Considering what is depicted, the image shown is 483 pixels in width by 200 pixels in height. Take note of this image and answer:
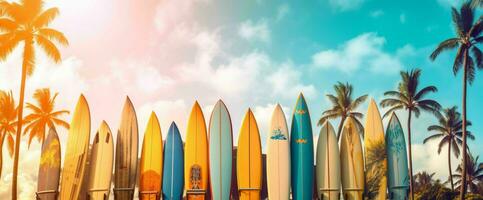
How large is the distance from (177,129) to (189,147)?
1129mm

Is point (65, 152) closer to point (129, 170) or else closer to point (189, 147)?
point (129, 170)

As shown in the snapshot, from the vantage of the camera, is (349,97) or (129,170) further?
(349,97)

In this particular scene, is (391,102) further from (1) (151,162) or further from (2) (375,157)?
(1) (151,162)

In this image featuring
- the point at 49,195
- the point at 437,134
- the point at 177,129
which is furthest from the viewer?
the point at 437,134

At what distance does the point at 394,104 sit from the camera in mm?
31406

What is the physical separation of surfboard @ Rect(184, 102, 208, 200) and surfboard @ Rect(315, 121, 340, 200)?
16.3 feet

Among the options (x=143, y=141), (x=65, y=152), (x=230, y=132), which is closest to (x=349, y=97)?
(x=230, y=132)

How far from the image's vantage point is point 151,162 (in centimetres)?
2055

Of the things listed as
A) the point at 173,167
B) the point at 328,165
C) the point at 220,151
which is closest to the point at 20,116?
the point at 173,167

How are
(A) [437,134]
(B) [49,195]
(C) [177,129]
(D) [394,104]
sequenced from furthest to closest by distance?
(A) [437,134]
(D) [394,104]
(C) [177,129]
(B) [49,195]

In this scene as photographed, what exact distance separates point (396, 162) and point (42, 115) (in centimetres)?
2083

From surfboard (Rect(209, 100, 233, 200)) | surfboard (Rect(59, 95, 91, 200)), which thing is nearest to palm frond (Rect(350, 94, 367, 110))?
surfboard (Rect(209, 100, 233, 200))

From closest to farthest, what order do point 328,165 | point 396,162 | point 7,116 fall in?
point 328,165, point 396,162, point 7,116

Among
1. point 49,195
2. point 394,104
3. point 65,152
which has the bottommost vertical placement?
point 49,195
